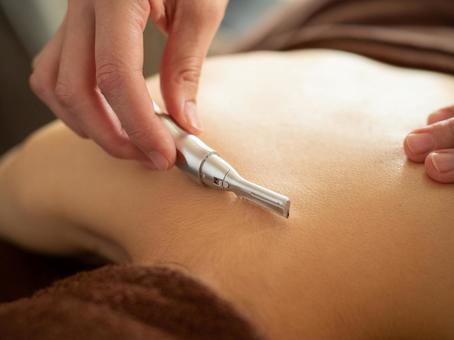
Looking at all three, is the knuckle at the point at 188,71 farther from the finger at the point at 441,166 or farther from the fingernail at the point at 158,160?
the finger at the point at 441,166

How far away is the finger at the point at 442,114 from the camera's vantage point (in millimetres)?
487

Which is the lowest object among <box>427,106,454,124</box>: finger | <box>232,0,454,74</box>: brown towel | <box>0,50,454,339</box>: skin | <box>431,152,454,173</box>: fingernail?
<box>0,50,454,339</box>: skin

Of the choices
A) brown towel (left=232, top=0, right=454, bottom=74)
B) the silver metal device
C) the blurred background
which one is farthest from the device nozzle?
the blurred background

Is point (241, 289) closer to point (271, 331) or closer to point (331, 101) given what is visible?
point (271, 331)

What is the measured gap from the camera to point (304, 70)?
625 millimetres

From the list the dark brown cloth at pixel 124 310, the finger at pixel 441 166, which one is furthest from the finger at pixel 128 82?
the finger at pixel 441 166

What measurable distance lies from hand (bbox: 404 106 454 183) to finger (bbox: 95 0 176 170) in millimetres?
216

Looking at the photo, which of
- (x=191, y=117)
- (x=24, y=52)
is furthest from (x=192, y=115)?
(x=24, y=52)

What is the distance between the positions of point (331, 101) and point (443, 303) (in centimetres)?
25

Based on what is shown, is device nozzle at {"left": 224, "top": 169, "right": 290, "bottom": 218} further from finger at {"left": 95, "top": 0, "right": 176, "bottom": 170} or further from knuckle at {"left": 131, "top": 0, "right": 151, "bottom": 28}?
knuckle at {"left": 131, "top": 0, "right": 151, "bottom": 28}

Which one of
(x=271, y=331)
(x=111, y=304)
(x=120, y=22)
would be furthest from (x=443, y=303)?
(x=120, y=22)

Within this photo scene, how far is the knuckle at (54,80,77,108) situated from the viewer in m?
0.49

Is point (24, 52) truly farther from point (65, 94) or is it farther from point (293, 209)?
point (293, 209)

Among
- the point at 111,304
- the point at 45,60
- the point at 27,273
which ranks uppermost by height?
the point at 45,60
